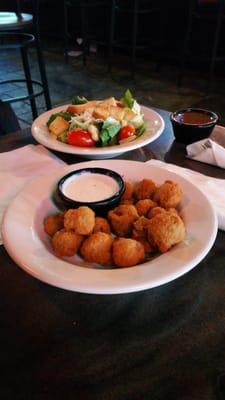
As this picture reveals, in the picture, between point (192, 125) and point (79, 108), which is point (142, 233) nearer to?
point (192, 125)

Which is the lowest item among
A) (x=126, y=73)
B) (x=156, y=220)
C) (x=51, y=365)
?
(x=126, y=73)

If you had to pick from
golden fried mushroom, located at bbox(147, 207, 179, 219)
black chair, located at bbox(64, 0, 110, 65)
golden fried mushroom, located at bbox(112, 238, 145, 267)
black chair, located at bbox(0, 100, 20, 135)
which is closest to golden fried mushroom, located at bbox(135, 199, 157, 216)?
golden fried mushroom, located at bbox(147, 207, 179, 219)

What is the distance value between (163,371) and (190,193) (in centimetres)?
41

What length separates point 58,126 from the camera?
1214 mm

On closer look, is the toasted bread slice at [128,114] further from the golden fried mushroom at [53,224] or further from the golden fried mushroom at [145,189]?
the golden fried mushroom at [53,224]

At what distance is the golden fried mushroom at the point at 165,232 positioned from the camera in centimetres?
67

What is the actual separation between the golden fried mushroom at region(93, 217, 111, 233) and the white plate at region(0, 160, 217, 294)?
74mm

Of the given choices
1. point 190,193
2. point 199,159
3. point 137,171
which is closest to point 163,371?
point 190,193

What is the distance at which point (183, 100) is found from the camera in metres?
4.03

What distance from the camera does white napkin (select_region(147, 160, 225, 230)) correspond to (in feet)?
2.70

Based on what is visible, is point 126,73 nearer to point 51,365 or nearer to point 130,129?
point 130,129

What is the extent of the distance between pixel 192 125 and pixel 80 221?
65cm

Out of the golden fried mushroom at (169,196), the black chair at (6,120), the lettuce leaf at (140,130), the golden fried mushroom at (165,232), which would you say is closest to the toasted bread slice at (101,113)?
the lettuce leaf at (140,130)

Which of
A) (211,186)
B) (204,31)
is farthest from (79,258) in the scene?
(204,31)
